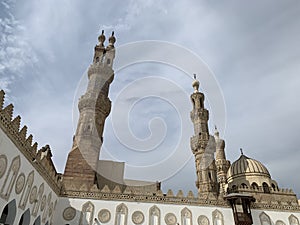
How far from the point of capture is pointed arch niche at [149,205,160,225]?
16641 mm

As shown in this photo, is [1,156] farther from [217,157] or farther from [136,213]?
[217,157]

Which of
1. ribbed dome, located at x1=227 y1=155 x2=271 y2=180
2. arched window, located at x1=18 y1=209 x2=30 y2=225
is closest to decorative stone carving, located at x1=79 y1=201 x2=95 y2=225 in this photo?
arched window, located at x1=18 y1=209 x2=30 y2=225

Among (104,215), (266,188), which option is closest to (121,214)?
(104,215)

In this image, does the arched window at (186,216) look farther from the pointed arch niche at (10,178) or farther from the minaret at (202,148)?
the pointed arch niche at (10,178)

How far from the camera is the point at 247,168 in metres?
30.1

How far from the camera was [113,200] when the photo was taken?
675 inches

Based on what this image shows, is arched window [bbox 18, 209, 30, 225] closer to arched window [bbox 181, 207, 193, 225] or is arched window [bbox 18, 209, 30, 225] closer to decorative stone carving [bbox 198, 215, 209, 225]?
arched window [bbox 181, 207, 193, 225]

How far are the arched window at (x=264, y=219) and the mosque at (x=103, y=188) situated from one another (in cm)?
7

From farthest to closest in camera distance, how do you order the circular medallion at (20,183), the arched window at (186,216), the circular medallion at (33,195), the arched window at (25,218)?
the arched window at (186,216) → the circular medallion at (33,195) → the arched window at (25,218) → the circular medallion at (20,183)

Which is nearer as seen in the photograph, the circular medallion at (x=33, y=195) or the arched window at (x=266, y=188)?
the circular medallion at (x=33, y=195)

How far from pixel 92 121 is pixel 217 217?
556 inches

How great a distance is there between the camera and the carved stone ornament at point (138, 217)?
54.2 ft

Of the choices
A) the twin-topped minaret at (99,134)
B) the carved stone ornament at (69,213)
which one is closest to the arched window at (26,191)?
the carved stone ornament at (69,213)

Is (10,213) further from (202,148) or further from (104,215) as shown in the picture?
(202,148)
